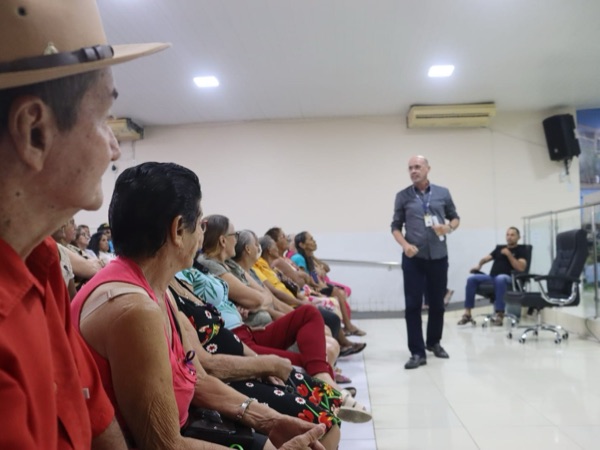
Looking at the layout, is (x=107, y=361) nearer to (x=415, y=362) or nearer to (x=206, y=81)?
(x=415, y=362)

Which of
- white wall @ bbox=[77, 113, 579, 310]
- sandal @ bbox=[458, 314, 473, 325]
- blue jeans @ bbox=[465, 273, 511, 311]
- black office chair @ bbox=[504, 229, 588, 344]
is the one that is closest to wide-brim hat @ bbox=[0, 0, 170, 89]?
black office chair @ bbox=[504, 229, 588, 344]

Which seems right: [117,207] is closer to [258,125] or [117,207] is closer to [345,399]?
[345,399]

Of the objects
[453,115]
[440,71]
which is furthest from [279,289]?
[453,115]

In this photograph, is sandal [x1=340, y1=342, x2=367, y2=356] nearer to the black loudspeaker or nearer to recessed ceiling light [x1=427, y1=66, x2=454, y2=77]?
recessed ceiling light [x1=427, y1=66, x2=454, y2=77]

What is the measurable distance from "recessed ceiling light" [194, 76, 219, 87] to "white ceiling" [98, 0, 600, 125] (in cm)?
11

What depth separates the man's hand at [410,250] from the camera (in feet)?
12.0

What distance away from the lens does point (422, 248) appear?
3.74 meters

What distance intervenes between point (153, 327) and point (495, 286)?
5731 millimetres

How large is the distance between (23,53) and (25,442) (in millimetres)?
441

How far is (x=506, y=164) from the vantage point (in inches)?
295

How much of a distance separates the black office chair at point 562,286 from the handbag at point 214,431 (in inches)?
159

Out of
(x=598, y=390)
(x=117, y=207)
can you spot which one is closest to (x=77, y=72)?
(x=117, y=207)

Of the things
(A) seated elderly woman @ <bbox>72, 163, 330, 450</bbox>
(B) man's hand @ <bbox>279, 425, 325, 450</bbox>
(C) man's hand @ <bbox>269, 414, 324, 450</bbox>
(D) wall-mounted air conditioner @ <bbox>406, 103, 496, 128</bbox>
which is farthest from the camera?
(D) wall-mounted air conditioner @ <bbox>406, 103, 496, 128</bbox>

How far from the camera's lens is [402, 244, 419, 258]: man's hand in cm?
365
